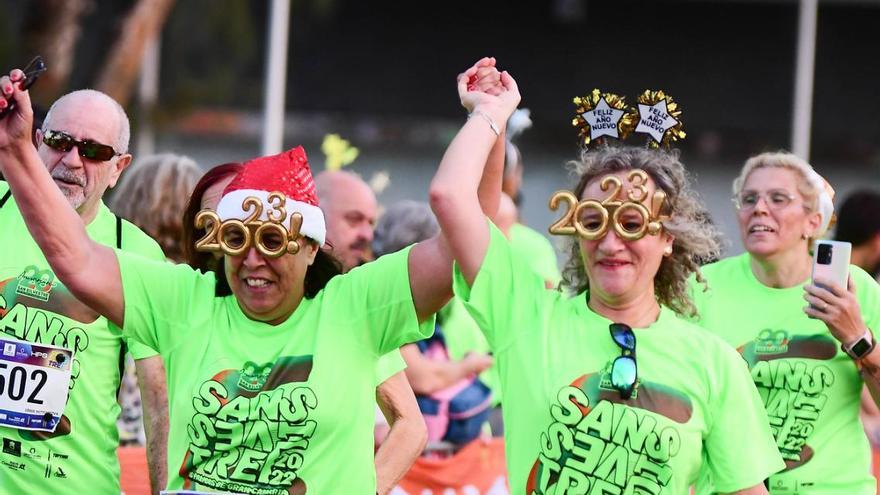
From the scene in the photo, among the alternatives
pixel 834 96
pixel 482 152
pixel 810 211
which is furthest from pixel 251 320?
pixel 834 96

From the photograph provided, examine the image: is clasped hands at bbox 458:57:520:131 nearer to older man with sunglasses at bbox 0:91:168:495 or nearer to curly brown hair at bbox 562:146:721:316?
curly brown hair at bbox 562:146:721:316

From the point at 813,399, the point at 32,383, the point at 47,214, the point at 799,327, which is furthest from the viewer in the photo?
the point at 799,327

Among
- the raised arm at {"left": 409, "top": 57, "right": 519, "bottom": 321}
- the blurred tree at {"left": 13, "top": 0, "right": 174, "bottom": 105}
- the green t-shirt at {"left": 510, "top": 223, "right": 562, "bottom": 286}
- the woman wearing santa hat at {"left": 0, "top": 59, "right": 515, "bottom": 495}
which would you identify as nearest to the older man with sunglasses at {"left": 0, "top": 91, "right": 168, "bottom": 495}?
the woman wearing santa hat at {"left": 0, "top": 59, "right": 515, "bottom": 495}

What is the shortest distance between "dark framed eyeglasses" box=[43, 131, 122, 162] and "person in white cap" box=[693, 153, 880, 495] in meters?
2.30

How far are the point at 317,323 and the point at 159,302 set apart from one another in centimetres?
47

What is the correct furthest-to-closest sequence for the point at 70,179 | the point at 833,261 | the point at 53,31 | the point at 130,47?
the point at 130,47 → the point at 53,31 → the point at 833,261 → the point at 70,179

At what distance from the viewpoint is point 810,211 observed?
228 inches

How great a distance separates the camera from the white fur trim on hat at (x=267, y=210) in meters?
4.18

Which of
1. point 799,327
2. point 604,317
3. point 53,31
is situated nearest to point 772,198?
point 799,327

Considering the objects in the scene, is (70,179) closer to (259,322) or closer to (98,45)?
(259,322)

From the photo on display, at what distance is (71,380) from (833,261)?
265 cm

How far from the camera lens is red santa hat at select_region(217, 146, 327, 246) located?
13.8 ft

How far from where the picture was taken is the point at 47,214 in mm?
4012

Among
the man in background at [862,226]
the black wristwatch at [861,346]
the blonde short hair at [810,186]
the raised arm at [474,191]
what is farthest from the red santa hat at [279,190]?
the man in background at [862,226]
